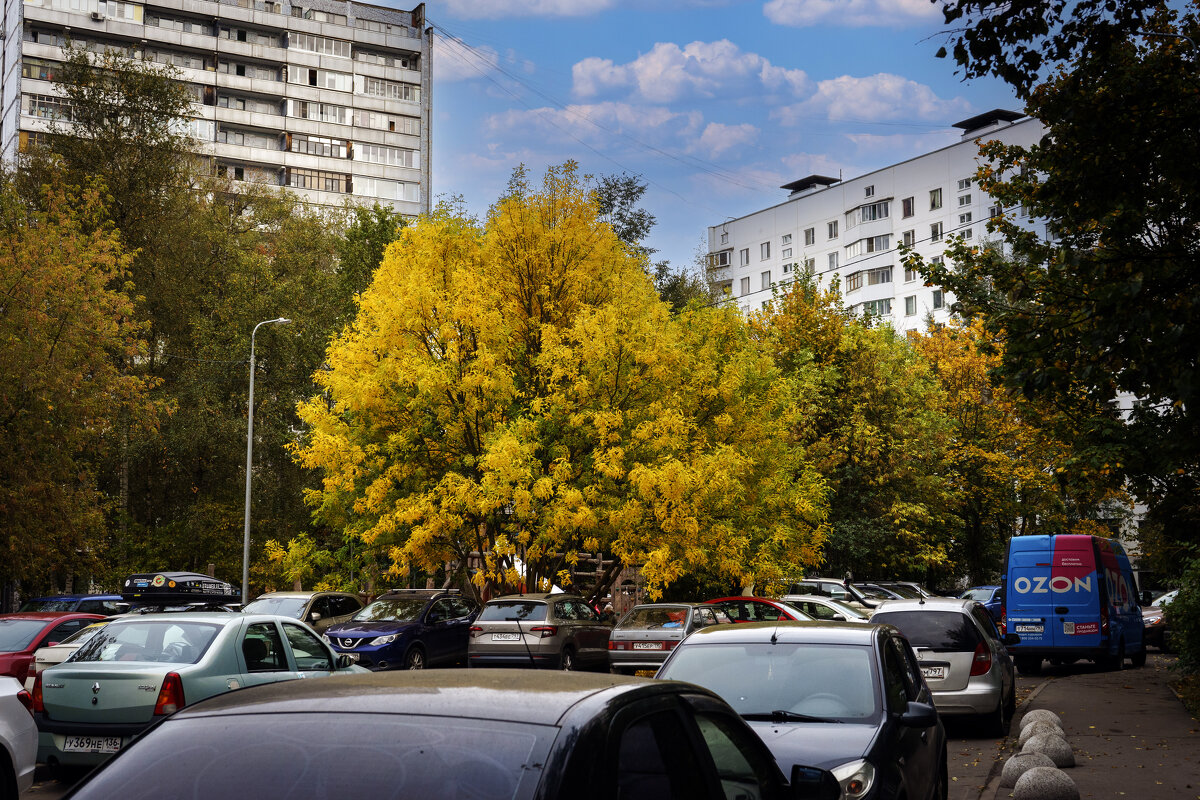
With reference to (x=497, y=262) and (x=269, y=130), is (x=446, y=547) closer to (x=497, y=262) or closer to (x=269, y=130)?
(x=497, y=262)

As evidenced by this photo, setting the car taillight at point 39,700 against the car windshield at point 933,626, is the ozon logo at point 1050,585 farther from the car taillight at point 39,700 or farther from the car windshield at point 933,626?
the car taillight at point 39,700

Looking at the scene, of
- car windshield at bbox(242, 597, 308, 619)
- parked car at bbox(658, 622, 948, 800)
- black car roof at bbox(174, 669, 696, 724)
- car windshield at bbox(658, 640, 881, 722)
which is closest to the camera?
black car roof at bbox(174, 669, 696, 724)

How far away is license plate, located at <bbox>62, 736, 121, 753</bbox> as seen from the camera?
10164 millimetres

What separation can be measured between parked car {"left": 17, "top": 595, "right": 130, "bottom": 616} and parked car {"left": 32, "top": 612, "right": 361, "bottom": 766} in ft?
48.4

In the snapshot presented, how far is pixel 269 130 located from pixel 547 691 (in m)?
82.2

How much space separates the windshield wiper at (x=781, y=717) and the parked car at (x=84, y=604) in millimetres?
20902

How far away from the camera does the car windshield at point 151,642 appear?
1080 cm

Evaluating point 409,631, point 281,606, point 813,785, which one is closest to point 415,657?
point 409,631

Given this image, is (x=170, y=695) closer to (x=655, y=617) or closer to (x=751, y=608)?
(x=655, y=617)

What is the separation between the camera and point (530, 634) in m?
21.7

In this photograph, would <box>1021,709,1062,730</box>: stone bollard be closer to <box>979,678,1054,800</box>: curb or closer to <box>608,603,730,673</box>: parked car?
<box>979,678,1054,800</box>: curb

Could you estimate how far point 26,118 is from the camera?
228 ft

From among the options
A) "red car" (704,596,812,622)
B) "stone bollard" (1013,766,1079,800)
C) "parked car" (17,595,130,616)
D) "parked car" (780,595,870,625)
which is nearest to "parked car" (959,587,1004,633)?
"parked car" (780,595,870,625)

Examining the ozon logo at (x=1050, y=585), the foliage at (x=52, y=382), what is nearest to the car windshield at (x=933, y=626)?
the ozon logo at (x=1050, y=585)
